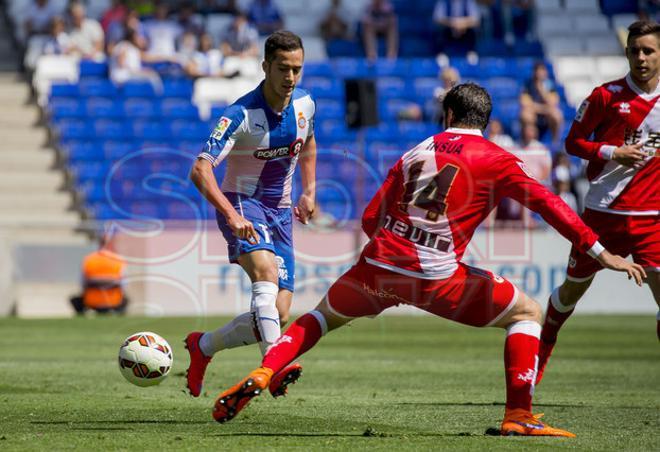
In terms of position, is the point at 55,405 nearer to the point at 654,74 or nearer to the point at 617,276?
the point at 654,74

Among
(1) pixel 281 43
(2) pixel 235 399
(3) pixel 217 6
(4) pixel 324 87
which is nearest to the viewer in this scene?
(2) pixel 235 399

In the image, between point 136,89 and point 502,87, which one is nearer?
point 136,89

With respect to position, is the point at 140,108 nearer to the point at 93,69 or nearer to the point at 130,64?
the point at 130,64

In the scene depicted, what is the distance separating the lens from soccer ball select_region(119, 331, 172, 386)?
784 centimetres

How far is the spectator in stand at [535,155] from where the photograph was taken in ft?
62.0

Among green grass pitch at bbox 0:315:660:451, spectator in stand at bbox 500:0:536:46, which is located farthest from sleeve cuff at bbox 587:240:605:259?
spectator in stand at bbox 500:0:536:46

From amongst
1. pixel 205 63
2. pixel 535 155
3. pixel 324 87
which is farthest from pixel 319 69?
pixel 535 155

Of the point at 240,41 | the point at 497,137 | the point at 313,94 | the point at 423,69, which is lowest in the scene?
the point at 497,137

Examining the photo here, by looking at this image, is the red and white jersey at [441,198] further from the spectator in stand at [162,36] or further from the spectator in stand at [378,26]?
the spectator in stand at [378,26]

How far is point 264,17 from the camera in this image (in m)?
23.8

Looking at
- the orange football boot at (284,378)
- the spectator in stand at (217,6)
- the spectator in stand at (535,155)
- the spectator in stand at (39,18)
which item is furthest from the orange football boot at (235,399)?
the spectator in stand at (217,6)

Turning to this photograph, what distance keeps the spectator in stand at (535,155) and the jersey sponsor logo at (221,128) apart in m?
11.5

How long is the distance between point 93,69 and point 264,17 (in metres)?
3.73

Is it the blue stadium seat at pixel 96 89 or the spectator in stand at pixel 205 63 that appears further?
the spectator in stand at pixel 205 63
